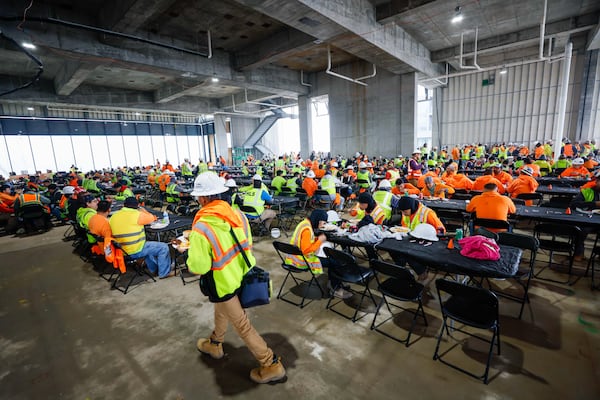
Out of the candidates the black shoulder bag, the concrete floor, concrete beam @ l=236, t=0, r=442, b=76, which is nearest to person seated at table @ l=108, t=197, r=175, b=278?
the concrete floor

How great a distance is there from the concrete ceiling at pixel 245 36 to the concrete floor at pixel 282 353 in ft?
21.5

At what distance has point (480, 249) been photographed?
3311mm

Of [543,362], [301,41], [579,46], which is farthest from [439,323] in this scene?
[579,46]

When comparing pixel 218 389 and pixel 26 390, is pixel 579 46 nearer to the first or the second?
pixel 218 389

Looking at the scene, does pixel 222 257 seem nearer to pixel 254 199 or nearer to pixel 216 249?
pixel 216 249

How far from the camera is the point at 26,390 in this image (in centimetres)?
296

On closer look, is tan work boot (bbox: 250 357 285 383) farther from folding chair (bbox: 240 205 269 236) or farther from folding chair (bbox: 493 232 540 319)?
folding chair (bbox: 240 205 269 236)

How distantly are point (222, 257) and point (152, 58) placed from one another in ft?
38.7

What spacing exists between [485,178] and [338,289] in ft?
17.9

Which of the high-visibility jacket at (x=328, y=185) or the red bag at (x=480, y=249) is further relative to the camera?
the high-visibility jacket at (x=328, y=185)

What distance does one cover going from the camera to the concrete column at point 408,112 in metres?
16.4

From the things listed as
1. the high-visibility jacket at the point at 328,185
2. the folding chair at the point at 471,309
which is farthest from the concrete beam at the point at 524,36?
the folding chair at the point at 471,309

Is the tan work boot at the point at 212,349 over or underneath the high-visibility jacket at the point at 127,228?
underneath

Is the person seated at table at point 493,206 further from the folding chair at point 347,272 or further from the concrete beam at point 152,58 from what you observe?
the concrete beam at point 152,58
